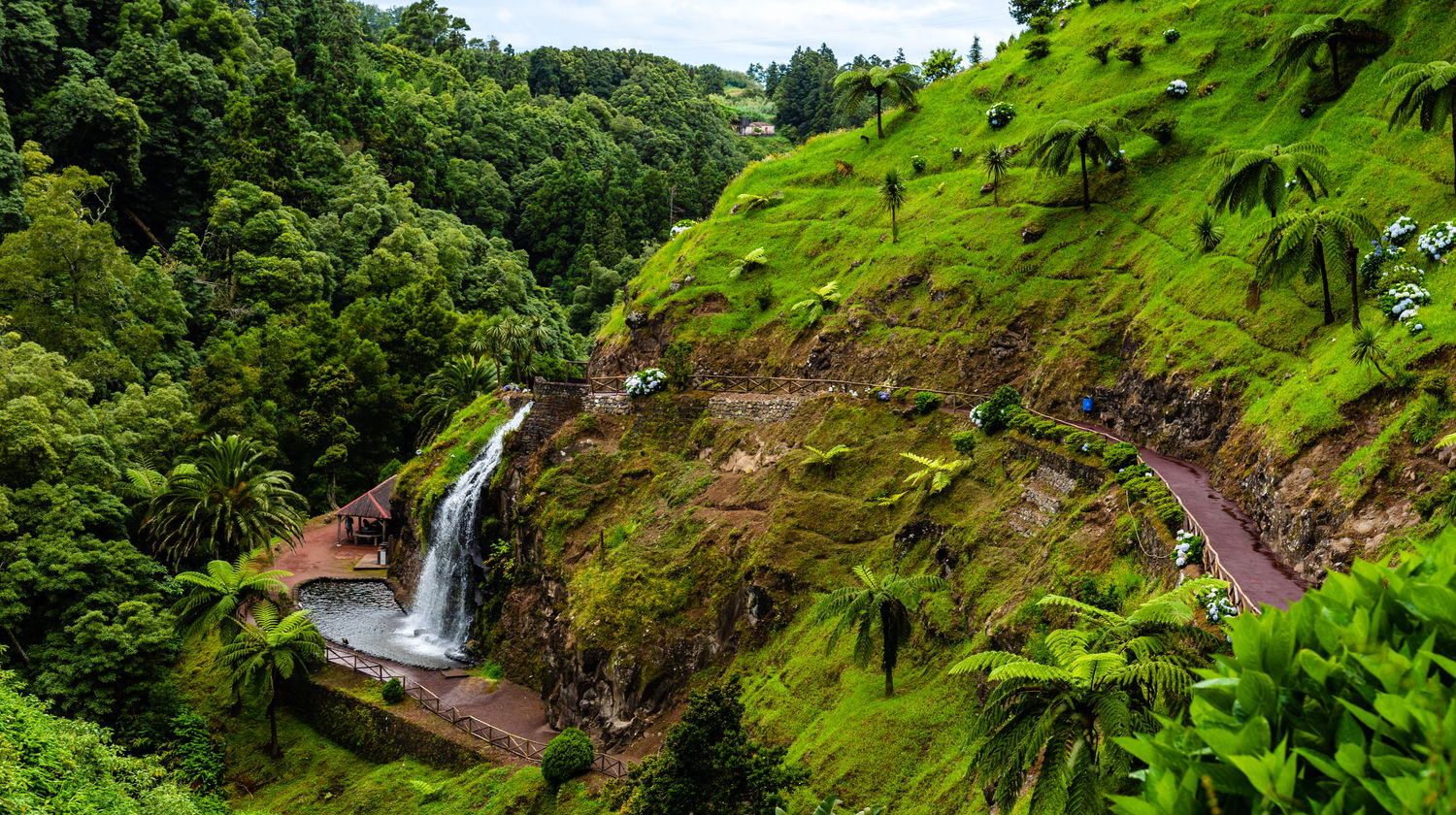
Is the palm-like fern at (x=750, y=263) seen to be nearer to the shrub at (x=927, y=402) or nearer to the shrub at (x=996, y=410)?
the shrub at (x=927, y=402)

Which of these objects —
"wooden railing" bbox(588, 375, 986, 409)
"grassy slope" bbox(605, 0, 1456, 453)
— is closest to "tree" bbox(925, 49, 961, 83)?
"grassy slope" bbox(605, 0, 1456, 453)

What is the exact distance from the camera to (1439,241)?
21.3m

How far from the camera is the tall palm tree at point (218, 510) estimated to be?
134 ft

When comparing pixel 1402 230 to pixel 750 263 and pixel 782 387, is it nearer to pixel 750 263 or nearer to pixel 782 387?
pixel 782 387

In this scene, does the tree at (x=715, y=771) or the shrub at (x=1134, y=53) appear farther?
the shrub at (x=1134, y=53)

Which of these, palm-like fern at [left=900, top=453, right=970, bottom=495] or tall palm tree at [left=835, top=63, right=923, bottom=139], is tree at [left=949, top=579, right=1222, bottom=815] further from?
tall palm tree at [left=835, top=63, right=923, bottom=139]

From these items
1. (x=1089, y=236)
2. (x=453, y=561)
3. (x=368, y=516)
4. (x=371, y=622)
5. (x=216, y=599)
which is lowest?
(x=371, y=622)

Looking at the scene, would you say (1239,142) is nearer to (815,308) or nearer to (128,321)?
(815,308)

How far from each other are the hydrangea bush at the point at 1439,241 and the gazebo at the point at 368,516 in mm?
47469

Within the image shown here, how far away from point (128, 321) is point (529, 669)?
4230 centimetres

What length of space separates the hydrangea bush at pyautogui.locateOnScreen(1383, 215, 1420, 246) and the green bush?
26107 mm

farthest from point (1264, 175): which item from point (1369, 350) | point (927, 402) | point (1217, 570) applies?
point (1217, 570)

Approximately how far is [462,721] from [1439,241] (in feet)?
107

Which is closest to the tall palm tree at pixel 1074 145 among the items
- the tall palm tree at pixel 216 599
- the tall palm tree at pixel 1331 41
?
the tall palm tree at pixel 1331 41
